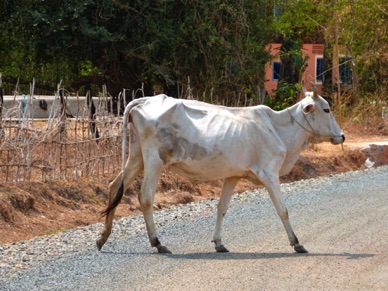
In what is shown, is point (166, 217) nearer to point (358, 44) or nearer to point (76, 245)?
point (76, 245)

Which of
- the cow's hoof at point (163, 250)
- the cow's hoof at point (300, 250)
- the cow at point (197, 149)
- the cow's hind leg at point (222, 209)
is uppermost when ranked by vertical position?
the cow at point (197, 149)

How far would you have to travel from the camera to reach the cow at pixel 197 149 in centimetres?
1025

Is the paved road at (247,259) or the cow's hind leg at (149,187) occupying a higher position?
the cow's hind leg at (149,187)

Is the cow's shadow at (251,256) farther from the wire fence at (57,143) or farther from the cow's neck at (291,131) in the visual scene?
the wire fence at (57,143)

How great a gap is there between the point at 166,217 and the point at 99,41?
27.3 feet

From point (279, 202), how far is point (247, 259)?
941 millimetres

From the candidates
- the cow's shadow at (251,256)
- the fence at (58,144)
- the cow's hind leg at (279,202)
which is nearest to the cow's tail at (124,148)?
the cow's shadow at (251,256)

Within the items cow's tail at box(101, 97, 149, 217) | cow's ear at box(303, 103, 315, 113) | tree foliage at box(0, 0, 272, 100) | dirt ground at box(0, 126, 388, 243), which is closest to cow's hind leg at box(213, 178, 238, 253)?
cow's tail at box(101, 97, 149, 217)

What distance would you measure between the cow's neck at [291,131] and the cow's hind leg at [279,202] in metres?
0.66

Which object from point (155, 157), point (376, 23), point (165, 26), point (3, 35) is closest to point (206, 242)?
point (155, 157)

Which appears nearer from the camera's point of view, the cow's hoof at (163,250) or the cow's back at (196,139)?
the cow's hoof at (163,250)

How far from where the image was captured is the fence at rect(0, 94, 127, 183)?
43.8 ft

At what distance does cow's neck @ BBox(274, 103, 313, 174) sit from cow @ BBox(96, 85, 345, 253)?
19 centimetres

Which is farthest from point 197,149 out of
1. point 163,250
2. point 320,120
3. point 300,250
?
point 320,120
